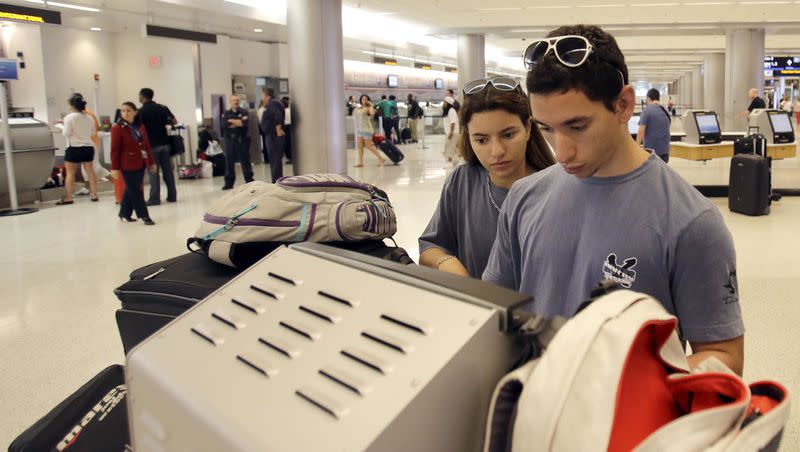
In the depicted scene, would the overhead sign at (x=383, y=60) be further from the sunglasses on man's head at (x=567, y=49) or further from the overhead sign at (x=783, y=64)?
the sunglasses on man's head at (x=567, y=49)

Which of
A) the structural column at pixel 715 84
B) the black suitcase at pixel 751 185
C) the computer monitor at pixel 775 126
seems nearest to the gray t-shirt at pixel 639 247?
the black suitcase at pixel 751 185

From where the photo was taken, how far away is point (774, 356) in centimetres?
351

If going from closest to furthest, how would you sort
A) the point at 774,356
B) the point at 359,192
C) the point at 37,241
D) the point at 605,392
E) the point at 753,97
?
1. the point at 605,392
2. the point at 359,192
3. the point at 774,356
4. the point at 37,241
5. the point at 753,97

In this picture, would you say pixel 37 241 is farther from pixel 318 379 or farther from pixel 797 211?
pixel 797 211

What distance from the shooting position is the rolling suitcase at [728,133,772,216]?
303 inches

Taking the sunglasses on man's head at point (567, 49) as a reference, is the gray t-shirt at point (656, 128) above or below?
below

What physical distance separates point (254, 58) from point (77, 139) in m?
8.87

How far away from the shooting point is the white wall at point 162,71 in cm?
1542

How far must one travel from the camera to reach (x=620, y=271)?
1.18m

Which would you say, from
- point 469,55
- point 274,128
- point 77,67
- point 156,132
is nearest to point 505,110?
point 156,132

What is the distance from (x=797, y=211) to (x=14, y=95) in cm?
1379

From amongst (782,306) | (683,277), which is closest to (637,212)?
(683,277)

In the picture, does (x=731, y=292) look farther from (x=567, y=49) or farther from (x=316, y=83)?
(x=316, y=83)

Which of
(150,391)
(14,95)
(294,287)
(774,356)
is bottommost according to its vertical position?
(774,356)
